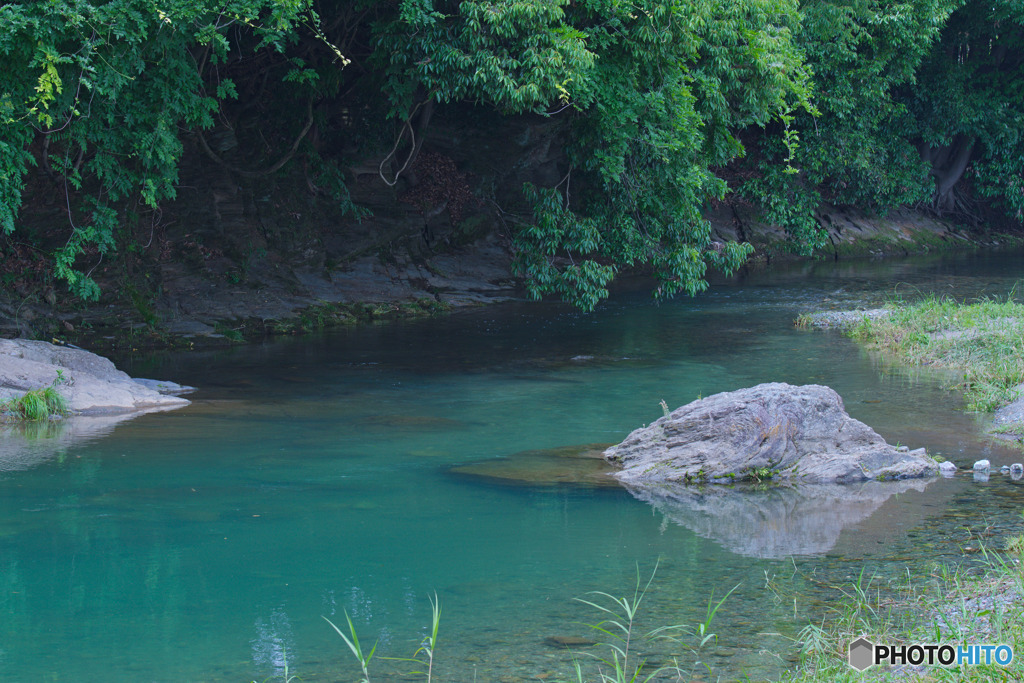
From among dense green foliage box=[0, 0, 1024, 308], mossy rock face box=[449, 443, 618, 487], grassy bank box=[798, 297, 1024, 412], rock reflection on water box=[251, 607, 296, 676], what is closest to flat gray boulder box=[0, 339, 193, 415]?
dense green foliage box=[0, 0, 1024, 308]

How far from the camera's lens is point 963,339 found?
1307 cm

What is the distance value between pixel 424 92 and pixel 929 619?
12064 millimetres

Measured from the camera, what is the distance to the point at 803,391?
8445 millimetres

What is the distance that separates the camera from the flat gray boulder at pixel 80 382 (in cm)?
1071

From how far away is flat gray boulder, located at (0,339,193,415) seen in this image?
10.7 metres

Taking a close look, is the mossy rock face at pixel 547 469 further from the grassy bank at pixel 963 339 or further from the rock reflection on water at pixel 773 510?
the grassy bank at pixel 963 339

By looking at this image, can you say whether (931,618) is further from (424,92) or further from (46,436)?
(424,92)

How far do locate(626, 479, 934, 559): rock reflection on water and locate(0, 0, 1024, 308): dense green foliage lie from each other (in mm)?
5525

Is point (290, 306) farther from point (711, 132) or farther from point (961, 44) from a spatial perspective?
point (961, 44)

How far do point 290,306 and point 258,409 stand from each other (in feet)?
20.8

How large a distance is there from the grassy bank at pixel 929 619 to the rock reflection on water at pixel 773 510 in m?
0.83

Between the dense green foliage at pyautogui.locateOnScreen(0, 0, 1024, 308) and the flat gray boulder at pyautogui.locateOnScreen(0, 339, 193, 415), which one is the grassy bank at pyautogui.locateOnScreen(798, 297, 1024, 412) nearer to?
the dense green foliage at pyautogui.locateOnScreen(0, 0, 1024, 308)

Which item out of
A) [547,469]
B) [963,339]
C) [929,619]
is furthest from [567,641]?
[963,339]

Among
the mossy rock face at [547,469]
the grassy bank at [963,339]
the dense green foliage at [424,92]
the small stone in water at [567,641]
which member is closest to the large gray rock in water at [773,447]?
the mossy rock face at [547,469]
